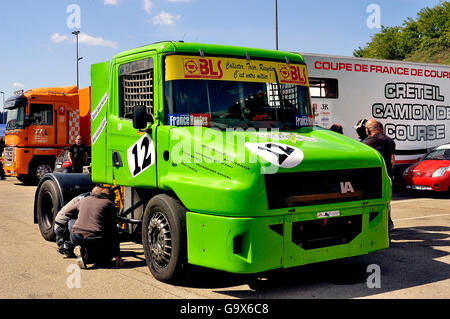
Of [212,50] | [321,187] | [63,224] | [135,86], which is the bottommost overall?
[63,224]

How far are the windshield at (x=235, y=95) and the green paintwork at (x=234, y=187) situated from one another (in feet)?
0.45

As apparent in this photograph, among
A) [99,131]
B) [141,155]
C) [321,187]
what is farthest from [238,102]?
[99,131]

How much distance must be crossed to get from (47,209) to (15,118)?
11.1 meters

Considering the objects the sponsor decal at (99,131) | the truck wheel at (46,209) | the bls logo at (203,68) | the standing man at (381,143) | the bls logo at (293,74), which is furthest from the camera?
the truck wheel at (46,209)

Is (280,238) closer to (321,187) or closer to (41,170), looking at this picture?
(321,187)

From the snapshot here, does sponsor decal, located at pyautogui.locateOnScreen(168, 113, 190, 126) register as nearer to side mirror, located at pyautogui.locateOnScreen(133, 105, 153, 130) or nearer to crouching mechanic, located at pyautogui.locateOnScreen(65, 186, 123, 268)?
side mirror, located at pyautogui.locateOnScreen(133, 105, 153, 130)

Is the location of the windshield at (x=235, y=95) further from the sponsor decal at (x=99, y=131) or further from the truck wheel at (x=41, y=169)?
→ the truck wheel at (x=41, y=169)

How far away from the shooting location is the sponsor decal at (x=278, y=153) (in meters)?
4.96

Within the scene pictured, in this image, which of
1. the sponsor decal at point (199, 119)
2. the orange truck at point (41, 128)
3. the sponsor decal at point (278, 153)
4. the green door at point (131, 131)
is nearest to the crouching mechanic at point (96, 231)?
the green door at point (131, 131)

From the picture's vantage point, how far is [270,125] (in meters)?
6.12

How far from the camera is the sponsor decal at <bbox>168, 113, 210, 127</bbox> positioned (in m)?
5.68

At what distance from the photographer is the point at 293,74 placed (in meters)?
6.62

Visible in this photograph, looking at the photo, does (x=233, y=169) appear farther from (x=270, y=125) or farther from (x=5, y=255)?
(x=5, y=255)
